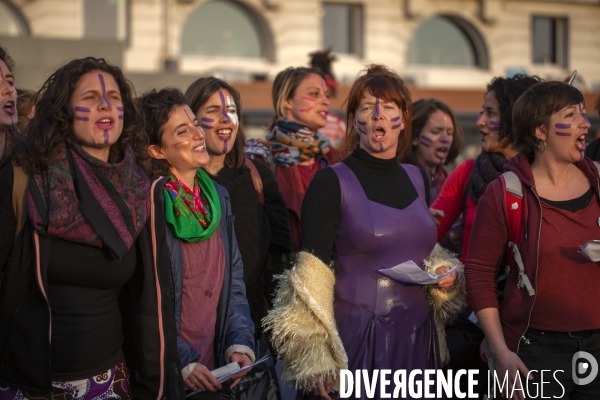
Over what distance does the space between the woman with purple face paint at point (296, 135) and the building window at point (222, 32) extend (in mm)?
22574

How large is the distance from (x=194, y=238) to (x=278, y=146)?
6.47ft

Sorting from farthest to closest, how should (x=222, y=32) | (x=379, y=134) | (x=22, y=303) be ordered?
(x=222, y=32) < (x=379, y=134) < (x=22, y=303)

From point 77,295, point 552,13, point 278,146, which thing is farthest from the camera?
point 552,13

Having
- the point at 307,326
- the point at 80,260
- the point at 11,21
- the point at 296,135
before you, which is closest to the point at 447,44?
the point at 11,21

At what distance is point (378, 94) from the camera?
148 inches

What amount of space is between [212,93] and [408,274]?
1.65 m

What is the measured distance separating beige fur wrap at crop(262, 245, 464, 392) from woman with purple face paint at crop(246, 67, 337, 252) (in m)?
1.77

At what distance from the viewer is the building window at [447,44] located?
102 ft

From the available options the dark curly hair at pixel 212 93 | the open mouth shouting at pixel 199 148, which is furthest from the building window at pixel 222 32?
the open mouth shouting at pixel 199 148

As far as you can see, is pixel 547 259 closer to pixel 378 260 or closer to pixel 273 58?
pixel 378 260

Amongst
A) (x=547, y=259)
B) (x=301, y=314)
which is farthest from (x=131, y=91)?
(x=547, y=259)

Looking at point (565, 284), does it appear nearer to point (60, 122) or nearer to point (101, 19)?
point (60, 122)

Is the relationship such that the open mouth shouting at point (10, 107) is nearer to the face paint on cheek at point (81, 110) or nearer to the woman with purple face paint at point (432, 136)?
the face paint on cheek at point (81, 110)

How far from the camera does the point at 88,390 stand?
3004mm
